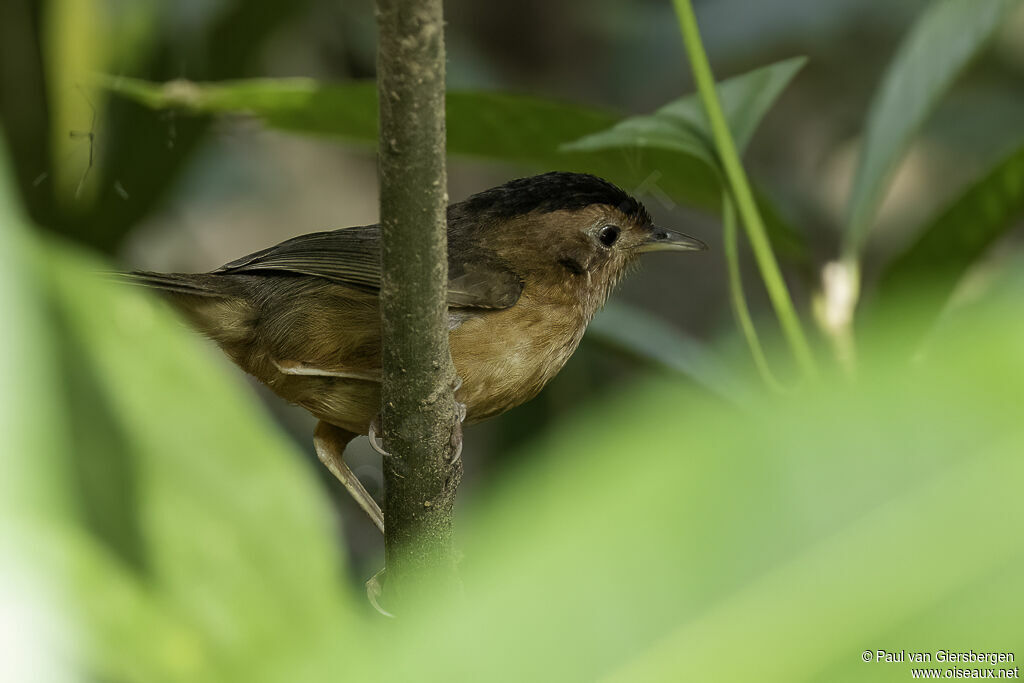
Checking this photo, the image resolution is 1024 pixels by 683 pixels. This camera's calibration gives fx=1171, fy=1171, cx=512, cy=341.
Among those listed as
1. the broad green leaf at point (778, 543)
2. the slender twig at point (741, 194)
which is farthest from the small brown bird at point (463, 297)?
the broad green leaf at point (778, 543)

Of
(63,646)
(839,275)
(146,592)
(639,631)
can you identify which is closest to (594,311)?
(839,275)

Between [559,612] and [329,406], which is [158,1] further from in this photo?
[559,612]

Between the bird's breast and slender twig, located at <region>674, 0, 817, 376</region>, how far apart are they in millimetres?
560

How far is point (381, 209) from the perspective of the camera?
1.61 m

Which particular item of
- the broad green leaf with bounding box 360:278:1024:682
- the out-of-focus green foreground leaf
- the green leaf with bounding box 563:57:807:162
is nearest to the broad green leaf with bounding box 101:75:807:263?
the green leaf with bounding box 563:57:807:162

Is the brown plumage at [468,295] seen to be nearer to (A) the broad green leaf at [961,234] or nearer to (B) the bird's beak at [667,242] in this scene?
(B) the bird's beak at [667,242]

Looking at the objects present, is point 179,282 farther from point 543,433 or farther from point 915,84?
point 543,433

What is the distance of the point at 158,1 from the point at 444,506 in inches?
127

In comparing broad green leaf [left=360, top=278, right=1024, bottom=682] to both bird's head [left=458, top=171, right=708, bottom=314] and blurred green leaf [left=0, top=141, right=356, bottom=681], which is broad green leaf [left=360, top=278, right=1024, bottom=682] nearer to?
blurred green leaf [left=0, top=141, right=356, bottom=681]

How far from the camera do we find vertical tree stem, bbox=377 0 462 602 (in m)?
1.44

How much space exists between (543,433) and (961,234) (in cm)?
200

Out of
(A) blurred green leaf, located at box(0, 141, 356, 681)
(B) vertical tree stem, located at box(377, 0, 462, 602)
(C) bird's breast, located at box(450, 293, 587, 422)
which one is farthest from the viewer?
(C) bird's breast, located at box(450, 293, 587, 422)

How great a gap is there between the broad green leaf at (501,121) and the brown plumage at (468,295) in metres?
0.12

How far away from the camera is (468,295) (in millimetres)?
2674
